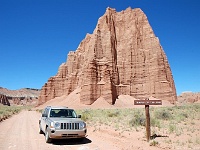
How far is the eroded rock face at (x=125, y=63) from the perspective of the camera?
6850cm

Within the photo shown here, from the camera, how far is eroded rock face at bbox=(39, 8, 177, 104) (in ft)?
225

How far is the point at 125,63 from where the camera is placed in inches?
3000

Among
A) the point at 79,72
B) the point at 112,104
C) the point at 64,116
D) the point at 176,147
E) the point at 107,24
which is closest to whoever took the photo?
the point at 176,147

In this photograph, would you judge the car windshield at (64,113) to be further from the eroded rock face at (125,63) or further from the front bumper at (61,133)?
the eroded rock face at (125,63)

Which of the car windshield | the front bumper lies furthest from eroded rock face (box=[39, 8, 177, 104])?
the front bumper

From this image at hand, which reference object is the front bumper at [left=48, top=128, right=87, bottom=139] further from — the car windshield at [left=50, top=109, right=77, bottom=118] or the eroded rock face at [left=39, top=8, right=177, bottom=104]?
the eroded rock face at [left=39, top=8, right=177, bottom=104]

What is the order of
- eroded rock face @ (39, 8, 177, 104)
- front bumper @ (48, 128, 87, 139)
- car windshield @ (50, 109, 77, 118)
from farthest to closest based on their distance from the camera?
eroded rock face @ (39, 8, 177, 104) < car windshield @ (50, 109, 77, 118) < front bumper @ (48, 128, 87, 139)

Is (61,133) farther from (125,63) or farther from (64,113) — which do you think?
(125,63)

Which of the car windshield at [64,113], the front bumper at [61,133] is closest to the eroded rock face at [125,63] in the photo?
the car windshield at [64,113]

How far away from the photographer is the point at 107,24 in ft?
269

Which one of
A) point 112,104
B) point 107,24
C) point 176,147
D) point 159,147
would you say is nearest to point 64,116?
point 159,147

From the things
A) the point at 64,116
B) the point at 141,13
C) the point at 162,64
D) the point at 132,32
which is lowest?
the point at 64,116

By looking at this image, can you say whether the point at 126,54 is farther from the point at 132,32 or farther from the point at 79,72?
the point at 79,72

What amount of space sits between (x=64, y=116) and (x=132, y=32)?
69158mm
